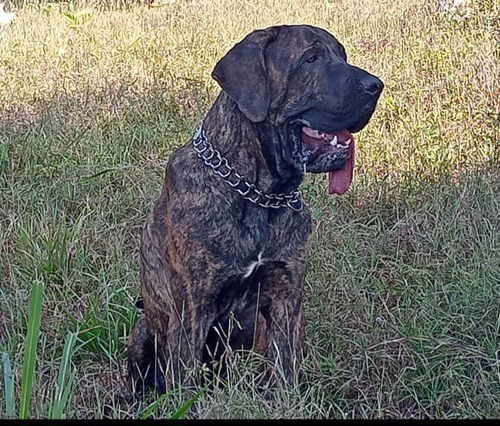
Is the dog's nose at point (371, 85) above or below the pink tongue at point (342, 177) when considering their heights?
above

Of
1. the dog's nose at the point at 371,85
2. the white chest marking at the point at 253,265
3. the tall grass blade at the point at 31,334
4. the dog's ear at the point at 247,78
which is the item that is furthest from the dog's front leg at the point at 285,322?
the tall grass blade at the point at 31,334

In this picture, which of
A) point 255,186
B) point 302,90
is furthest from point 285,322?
point 302,90

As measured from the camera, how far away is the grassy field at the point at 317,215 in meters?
3.30

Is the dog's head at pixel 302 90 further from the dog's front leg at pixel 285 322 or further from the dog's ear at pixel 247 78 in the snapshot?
the dog's front leg at pixel 285 322

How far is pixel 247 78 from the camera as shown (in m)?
3.22

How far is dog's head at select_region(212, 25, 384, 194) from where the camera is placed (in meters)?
3.21

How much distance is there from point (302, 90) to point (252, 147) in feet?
0.86

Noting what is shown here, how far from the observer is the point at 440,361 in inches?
130

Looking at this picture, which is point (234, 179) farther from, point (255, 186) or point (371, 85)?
point (371, 85)

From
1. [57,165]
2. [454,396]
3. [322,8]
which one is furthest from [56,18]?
[454,396]

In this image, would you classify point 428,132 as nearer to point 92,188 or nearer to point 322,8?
point 92,188

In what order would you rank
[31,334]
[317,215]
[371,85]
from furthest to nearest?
[317,215] → [371,85] → [31,334]

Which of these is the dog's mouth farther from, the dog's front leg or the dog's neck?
the dog's front leg

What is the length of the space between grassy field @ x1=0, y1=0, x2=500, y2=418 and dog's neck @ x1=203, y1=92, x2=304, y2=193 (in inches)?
27.1
